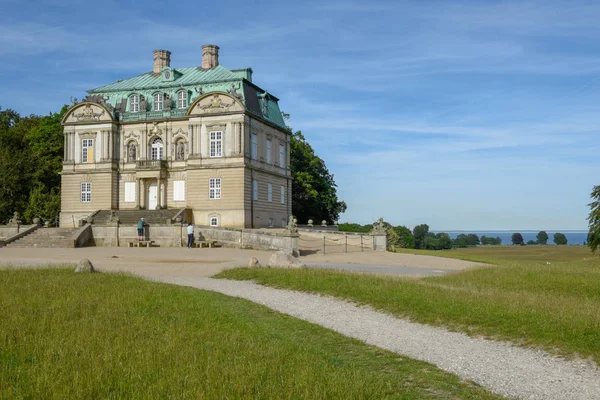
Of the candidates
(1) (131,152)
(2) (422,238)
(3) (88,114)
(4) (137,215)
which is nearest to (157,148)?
(1) (131,152)

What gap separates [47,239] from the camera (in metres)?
40.1

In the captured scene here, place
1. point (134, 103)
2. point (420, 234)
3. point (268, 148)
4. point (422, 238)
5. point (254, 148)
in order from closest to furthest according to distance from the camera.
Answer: point (254, 148) → point (268, 148) → point (134, 103) → point (422, 238) → point (420, 234)

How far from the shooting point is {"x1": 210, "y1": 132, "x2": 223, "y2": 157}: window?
47500 mm

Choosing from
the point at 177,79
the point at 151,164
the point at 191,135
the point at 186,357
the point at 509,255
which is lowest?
the point at 509,255

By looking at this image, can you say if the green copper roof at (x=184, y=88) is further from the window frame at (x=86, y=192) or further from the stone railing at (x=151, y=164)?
the window frame at (x=86, y=192)

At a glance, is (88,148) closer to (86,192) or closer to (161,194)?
(86,192)

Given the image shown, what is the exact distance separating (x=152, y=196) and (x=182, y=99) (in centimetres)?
862

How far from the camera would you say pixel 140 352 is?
28.6ft

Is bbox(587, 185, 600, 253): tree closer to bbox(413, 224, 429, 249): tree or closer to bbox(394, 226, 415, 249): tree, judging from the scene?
bbox(394, 226, 415, 249): tree

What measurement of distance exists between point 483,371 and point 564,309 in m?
4.61

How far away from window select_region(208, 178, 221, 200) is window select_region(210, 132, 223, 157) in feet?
6.80

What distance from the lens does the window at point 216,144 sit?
156 ft

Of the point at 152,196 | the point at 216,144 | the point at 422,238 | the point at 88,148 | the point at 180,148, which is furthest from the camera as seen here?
the point at 422,238

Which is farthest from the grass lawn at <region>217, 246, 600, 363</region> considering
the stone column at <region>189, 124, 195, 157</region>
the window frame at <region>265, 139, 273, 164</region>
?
the window frame at <region>265, 139, 273, 164</region>
